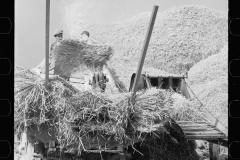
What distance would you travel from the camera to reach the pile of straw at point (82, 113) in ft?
10.3

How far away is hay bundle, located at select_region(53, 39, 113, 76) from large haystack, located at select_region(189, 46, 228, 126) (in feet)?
12.7

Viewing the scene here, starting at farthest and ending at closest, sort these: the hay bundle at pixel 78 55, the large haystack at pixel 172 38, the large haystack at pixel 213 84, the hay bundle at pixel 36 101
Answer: the large haystack at pixel 172 38 < the large haystack at pixel 213 84 < the hay bundle at pixel 78 55 < the hay bundle at pixel 36 101

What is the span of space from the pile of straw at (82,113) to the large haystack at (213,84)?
4.46 meters

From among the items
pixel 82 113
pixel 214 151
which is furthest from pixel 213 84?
pixel 82 113

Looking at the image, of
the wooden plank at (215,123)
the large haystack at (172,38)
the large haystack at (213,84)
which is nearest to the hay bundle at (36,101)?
the wooden plank at (215,123)

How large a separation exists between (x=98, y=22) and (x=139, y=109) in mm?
19608

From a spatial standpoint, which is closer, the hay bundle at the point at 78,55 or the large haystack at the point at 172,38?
the hay bundle at the point at 78,55

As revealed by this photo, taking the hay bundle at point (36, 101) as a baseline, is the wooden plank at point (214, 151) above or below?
below

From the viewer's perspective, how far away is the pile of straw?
314cm

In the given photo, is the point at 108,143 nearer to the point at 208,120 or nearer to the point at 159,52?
the point at 208,120

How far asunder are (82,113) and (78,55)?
1.28 meters

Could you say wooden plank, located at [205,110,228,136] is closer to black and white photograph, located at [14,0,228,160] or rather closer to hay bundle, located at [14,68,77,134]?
black and white photograph, located at [14,0,228,160]

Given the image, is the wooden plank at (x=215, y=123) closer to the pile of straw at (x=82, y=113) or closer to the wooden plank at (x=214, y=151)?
the wooden plank at (x=214, y=151)
